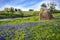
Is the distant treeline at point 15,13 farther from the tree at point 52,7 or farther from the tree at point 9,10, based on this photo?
the tree at point 52,7

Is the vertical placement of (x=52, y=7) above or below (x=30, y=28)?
above

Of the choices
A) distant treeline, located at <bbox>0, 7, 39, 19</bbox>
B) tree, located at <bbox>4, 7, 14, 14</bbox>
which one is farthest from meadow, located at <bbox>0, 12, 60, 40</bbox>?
tree, located at <bbox>4, 7, 14, 14</bbox>

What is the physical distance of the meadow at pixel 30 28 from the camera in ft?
8.42

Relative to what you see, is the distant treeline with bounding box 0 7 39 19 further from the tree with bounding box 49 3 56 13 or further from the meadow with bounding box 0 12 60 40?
the tree with bounding box 49 3 56 13

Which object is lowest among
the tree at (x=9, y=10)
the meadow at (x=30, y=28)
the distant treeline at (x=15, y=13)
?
the meadow at (x=30, y=28)

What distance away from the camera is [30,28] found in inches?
105

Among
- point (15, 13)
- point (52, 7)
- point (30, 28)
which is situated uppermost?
point (52, 7)

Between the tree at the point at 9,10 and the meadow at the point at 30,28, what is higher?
the tree at the point at 9,10

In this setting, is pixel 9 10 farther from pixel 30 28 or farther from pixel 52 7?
pixel 52 7

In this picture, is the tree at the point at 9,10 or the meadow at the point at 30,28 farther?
the tree at the point at 9,10

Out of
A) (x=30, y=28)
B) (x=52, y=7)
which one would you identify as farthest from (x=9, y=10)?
(x=52, y=7)

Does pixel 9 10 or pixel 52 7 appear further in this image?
pixel 52 7

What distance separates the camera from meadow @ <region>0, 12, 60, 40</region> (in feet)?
8.42

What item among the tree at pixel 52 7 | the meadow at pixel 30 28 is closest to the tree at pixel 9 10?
the meadow at pixel 30 28
